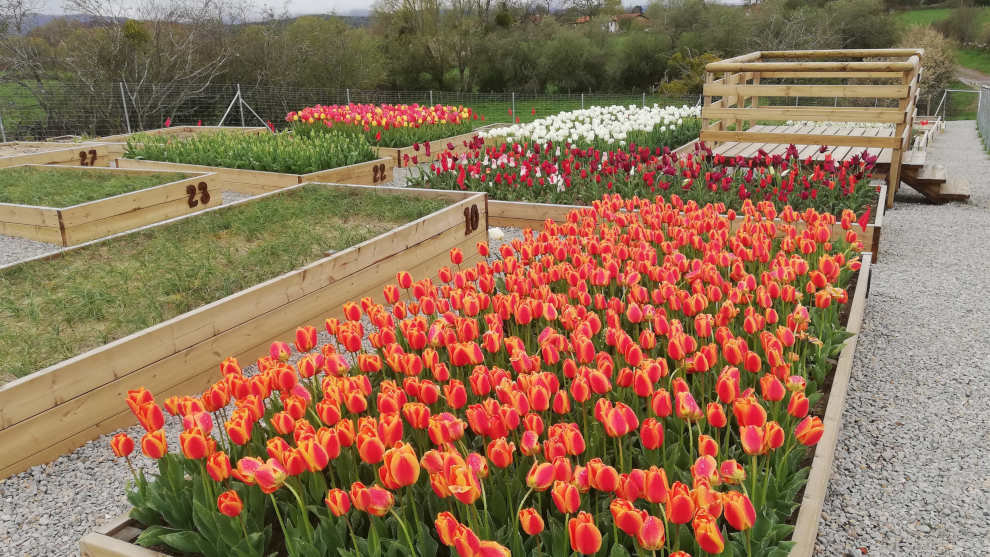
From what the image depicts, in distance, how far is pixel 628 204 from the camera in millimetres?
5125

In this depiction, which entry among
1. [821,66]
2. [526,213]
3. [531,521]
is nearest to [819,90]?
[821,66]

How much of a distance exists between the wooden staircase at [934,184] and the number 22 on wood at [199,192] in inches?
321

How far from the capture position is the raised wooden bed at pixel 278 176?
28.2 feet

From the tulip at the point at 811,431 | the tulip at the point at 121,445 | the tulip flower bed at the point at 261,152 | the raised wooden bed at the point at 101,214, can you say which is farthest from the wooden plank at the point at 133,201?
the tulip at the point at 811,431

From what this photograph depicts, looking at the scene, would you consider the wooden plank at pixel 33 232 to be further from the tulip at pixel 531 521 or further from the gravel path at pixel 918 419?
the gravel path at pixel 918 419

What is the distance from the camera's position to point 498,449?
1818mm

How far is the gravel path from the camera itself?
279 centimetres

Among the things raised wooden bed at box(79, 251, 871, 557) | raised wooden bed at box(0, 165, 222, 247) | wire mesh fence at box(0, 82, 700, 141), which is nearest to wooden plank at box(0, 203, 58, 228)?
raised wooden bed at box(0, 165, 222, 247)

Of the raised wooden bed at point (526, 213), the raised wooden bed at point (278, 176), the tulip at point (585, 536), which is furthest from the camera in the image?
the raised wooden bed at point (278, 176)

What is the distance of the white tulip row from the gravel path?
426 cm

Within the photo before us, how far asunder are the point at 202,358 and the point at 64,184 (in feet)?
18.1

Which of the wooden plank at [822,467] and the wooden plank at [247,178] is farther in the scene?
the wooden plank at [247,178]

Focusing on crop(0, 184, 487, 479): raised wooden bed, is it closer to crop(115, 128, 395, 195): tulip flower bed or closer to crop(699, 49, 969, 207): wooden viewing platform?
crop(115, 128, 395, 195): tulip flower bed

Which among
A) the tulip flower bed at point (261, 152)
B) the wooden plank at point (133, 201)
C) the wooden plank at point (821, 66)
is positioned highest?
the wooden plank at point (821, 66)
